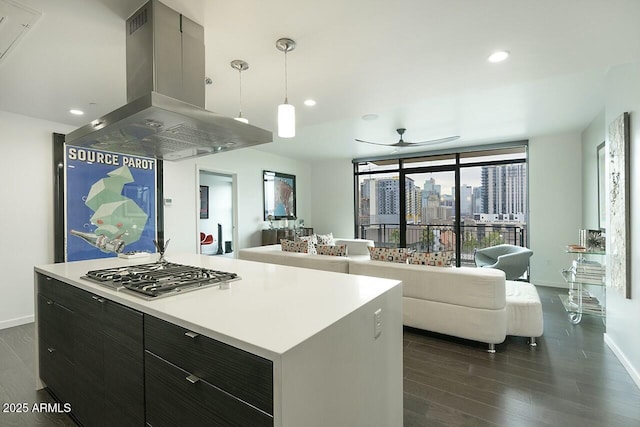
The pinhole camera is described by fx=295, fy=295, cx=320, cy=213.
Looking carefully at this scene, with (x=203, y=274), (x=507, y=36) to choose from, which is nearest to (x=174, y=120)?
(x=203, y=274)

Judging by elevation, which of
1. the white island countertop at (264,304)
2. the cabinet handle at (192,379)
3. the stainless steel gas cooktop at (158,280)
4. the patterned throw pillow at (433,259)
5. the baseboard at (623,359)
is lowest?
the baseboard at (623,359)

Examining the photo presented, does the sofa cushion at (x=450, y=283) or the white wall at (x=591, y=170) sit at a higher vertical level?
the white wall at (x=591, y=170)

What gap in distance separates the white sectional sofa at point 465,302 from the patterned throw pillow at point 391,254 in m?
0.11

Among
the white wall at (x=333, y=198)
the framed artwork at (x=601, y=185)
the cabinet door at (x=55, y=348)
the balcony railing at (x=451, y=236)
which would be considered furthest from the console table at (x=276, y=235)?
the framed artwork at (x=601, y=185)

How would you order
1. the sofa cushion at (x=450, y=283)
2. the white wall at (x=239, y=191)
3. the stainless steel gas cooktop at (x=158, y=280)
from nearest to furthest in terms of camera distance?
the stainless steel gas cooktop at (x=158, y=280), the sofa cushion at (x=450, y=283), the white wall at (x=239, y=191)

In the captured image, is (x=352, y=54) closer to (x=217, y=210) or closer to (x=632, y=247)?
(x=632, y=247)

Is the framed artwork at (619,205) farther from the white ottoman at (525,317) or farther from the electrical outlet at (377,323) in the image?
the electrical outlet at (377,323)

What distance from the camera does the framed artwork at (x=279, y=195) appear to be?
21.7ft

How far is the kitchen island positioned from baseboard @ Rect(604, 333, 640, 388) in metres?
2.03

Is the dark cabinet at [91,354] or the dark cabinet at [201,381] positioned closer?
the dark cabinet at [201,381]

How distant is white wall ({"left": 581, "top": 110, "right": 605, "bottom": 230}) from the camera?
4.14 m

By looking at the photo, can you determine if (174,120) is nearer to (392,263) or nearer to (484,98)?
(392,263)

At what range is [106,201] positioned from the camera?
13.4 feet

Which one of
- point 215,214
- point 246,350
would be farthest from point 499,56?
point 215,214
